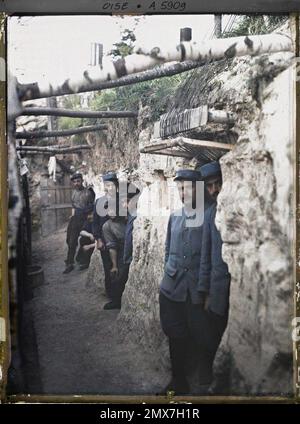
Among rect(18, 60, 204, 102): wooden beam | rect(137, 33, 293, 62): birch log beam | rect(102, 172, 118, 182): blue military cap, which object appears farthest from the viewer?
rect(102, 172, 118, 182): blue military cap

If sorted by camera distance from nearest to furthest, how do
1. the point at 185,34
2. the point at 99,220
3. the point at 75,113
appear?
the point at 185,34
the point at 75,113
the point at 99,220

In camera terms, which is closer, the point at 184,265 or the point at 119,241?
the point at 184,265

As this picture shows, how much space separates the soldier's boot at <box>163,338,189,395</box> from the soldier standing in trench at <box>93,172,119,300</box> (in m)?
0.59

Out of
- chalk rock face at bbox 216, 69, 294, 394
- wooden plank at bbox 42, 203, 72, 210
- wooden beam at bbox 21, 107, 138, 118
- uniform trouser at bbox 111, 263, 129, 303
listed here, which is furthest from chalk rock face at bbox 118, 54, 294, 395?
wooden plank at bbox 42, 203, 72, 210

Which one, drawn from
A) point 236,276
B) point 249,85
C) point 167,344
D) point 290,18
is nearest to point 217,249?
point 236,276

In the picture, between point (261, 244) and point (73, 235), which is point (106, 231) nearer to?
point (73, 235)

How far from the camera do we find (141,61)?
331cm

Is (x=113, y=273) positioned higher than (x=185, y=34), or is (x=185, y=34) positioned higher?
(x=185, y=34)

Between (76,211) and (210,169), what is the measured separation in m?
1.02

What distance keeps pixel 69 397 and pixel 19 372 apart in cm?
40

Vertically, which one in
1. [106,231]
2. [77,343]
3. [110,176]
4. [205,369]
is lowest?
[205,369]

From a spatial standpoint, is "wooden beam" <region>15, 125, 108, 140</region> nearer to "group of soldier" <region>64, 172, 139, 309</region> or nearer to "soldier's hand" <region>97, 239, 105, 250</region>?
"group of soldier" <region>64, 172, 139, 309</region>

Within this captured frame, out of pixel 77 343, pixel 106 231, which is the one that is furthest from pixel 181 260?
pixel 77 343

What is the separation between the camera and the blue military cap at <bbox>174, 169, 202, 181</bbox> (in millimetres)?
3385
